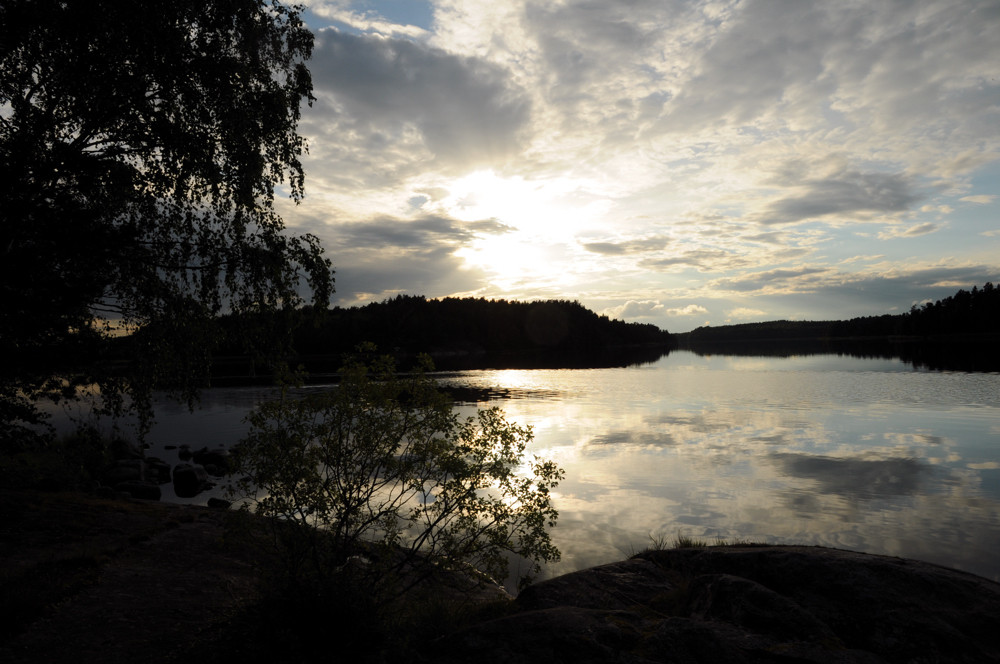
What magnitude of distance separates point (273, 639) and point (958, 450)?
25.5m

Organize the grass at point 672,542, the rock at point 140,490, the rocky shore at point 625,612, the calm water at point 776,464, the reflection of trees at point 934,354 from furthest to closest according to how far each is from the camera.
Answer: the reflection of trees at point 934,354 < the rock at point 140,490 < the calm water at point 776,464 < the grass at point 672,542 < the rocky shore at point 625,612

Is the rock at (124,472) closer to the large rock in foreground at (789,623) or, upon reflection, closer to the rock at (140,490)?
the rock at (140,490)

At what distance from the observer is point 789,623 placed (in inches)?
250

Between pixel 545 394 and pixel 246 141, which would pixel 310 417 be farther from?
pixel 545 394

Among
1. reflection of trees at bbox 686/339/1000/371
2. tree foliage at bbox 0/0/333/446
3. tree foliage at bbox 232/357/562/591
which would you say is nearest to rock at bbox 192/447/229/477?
tree foliage at bbox 0/0/333/446

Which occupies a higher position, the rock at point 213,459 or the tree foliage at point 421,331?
the tree foliage at point 421,331

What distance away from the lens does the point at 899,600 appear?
6.57m

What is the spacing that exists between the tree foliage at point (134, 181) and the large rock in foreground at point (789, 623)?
9.49 meters

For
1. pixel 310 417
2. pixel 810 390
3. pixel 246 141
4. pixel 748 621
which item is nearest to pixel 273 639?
pixel 310 417

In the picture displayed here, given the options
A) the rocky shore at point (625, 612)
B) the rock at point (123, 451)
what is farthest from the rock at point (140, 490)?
the rocky shore at point (625, 612)

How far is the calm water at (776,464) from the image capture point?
1377cm

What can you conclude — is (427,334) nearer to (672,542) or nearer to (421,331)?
(421,331)

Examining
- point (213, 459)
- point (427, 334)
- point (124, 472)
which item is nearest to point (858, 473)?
point (213, 459)

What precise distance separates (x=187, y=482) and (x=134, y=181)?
42.6ft
